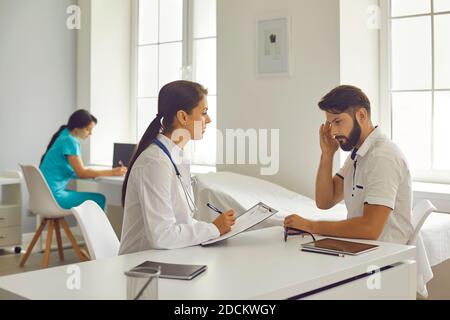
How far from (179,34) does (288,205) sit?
2559 millimetres

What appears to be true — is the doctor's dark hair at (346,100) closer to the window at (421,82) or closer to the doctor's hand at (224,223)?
the doctor's hand at (224,223)

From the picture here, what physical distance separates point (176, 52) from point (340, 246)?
4000 millimetres

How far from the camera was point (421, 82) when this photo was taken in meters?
4.15

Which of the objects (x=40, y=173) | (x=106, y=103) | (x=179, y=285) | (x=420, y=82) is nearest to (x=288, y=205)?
(x=420, y=82)

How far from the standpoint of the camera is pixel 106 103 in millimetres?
6141

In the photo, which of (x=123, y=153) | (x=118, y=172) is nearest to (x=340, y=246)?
(x=118, y=172)

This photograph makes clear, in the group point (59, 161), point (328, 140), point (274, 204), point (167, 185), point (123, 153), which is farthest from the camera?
point (123, 153)

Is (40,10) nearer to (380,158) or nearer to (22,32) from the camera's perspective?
(22,32)

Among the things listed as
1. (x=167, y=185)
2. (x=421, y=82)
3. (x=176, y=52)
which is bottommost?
(x=167, y=185)

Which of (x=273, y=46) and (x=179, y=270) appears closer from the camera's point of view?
(x=179, y=270)

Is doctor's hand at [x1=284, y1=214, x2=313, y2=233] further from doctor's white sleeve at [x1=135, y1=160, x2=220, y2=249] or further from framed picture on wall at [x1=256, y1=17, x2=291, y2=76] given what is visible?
framed picture on wall at [x1=256, y1=17, x2=291, y2=76]

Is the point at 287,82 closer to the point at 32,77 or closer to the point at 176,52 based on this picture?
the point at 176,52

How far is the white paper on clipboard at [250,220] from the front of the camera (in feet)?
7.34

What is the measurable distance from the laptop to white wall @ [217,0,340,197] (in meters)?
0.88
